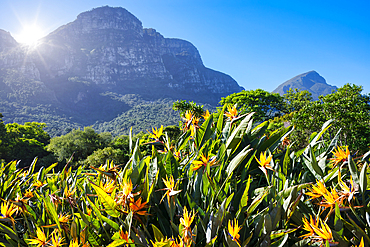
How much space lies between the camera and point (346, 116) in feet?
21.2

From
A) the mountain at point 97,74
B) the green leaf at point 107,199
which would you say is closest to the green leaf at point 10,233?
the green leaf at point 107,199

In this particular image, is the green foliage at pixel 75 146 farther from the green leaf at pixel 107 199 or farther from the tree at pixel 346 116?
the green leaf at pixel 107 199

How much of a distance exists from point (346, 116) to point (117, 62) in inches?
4035

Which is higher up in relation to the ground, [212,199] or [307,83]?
[307,83]

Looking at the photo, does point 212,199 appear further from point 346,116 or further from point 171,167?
point 346,116

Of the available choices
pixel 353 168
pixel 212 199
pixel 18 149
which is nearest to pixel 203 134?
pixel 212 199

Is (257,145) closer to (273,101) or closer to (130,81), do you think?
(273,101)

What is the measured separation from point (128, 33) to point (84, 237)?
12259 centimetres

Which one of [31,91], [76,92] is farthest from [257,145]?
[76,92]

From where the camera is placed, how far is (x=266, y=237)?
0.68 m

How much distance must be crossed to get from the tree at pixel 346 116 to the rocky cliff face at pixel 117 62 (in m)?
79.2

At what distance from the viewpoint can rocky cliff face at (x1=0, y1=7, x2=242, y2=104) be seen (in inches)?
3376

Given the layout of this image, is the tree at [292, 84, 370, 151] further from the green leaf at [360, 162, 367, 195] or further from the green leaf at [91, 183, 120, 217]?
the green leaf at [91, 183, 120, 217]

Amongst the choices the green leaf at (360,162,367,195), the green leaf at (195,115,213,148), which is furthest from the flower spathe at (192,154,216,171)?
the green leaf at (360,162,367,195)
